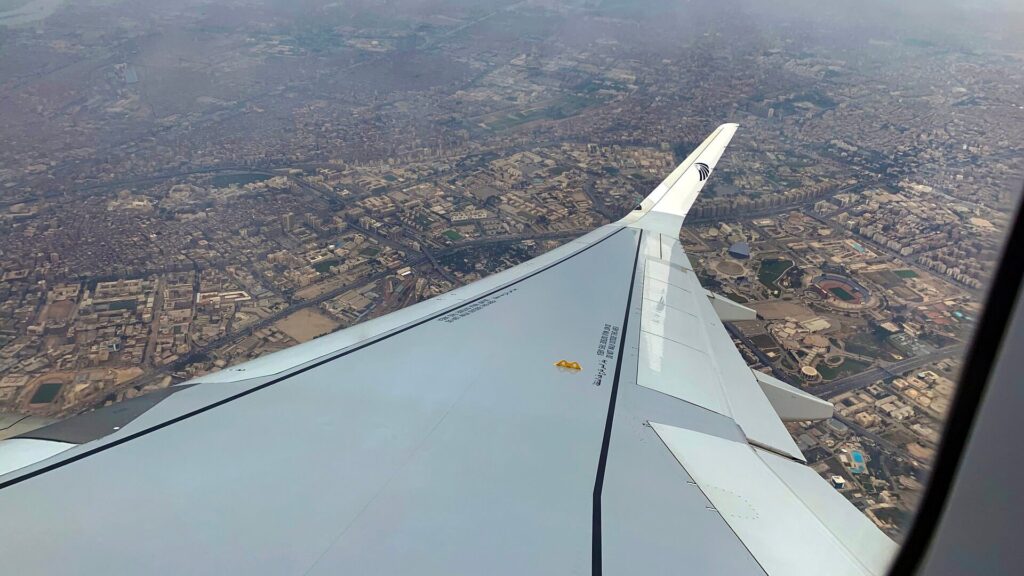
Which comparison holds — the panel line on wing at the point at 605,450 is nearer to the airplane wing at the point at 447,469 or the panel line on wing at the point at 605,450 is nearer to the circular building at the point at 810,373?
the airplane wing at the point at 447,469

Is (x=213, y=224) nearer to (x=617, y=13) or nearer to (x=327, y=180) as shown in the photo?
(x=327, y=180)

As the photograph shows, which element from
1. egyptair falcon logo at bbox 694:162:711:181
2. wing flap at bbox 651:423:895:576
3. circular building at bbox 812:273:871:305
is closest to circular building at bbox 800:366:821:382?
circular building at bbox 812:273:871:305

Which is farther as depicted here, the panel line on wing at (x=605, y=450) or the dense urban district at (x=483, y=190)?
the dense urban district at (x=483, y=190)

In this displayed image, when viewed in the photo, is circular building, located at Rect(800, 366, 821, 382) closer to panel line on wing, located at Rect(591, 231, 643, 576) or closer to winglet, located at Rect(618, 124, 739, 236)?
winglet, located at Rect(618, 124, 739, 236)

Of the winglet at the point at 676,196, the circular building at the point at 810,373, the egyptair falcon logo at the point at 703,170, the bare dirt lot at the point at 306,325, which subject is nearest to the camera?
the winglet at the point at 676,196

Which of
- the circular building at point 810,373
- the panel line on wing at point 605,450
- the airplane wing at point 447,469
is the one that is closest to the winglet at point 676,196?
the panel line on wing at point 605,450

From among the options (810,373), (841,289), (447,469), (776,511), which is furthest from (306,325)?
(841,289)

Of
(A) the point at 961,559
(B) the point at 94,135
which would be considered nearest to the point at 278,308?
(A) the point at 961,559

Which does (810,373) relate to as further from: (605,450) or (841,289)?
(605,450)

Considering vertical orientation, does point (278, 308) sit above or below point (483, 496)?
below
